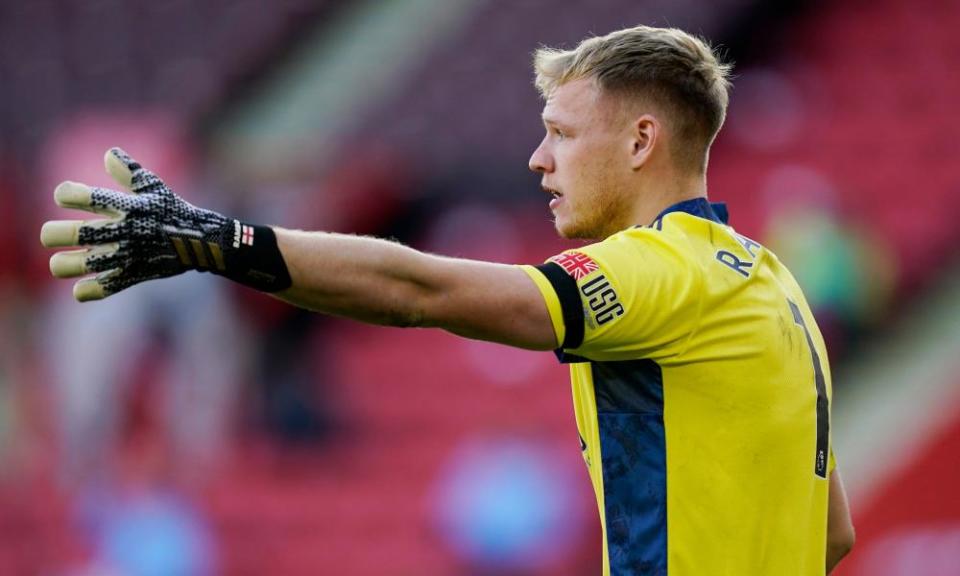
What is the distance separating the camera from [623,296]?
2.35 metres

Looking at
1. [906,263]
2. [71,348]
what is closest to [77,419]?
[71,348]

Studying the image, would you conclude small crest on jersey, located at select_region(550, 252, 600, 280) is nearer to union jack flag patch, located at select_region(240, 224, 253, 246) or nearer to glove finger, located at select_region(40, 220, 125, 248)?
union jack flag patch, located at select_region(240, 224, 253, 246)

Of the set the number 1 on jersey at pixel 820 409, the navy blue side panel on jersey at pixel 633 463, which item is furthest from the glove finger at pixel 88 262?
the number 1 on jersey at pixel 820 409

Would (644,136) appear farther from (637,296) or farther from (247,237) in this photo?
(247,237)

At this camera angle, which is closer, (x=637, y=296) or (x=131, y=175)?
(x=131, y=175)

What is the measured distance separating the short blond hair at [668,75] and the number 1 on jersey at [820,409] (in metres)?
0.39

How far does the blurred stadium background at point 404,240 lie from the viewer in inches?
291

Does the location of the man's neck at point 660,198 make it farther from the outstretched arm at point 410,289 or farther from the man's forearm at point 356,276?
the man's forearm at point 356,276

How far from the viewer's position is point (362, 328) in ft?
25.8

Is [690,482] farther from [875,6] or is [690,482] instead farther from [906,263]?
[875,6]

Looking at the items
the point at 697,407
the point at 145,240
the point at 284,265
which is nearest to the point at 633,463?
the point at 697,407

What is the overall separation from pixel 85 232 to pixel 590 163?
1.08 metres

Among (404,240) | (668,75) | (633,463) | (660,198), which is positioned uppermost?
(404,240)

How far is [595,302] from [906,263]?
18.9 feet
